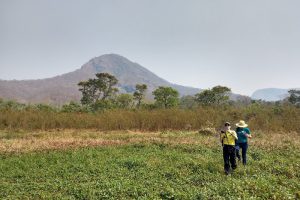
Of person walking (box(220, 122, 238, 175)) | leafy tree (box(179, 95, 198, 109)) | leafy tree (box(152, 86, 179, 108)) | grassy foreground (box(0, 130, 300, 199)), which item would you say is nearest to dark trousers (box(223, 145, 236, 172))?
person walking (box(220, 122, 238, 175))

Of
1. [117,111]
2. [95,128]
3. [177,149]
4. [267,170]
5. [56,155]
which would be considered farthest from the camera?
[117,111]

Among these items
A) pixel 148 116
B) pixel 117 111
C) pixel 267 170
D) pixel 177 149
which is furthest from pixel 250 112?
pixel 267 170

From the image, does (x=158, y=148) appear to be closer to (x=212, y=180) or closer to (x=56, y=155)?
(x=56, y=155)

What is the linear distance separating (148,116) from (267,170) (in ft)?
64.7

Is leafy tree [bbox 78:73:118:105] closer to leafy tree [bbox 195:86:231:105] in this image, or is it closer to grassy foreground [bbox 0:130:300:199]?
leafy tree [bbox 195:86:231:105]

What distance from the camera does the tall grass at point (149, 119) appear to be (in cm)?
3234

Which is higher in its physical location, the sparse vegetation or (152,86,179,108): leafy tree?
(152,86,179,108): leafy tree

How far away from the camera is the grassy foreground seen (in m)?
11.4

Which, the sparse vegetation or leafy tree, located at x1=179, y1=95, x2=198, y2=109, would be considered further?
leafy tree, located at x1=179, y1=95, x2=198, y2=109

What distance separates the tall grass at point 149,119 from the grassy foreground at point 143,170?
27.9 feet

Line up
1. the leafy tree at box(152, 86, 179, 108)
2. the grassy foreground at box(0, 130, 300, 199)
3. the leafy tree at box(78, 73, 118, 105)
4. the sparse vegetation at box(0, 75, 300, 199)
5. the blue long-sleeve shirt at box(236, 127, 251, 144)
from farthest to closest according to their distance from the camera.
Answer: the leafy tree at box(78, 73, 118, 105)
the leafy tree at box(152, 86, 179, 108)
the blue long-sleeve shirt at box(236, 127, 251, 144)
the sparse vegetation at box(0, 75, 300, 199)
the grassy foreground at box(0, 130, 300, 199)

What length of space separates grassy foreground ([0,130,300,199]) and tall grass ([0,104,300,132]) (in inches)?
335

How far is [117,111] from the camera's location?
35.9 m

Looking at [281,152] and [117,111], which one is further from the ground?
[117,111]
